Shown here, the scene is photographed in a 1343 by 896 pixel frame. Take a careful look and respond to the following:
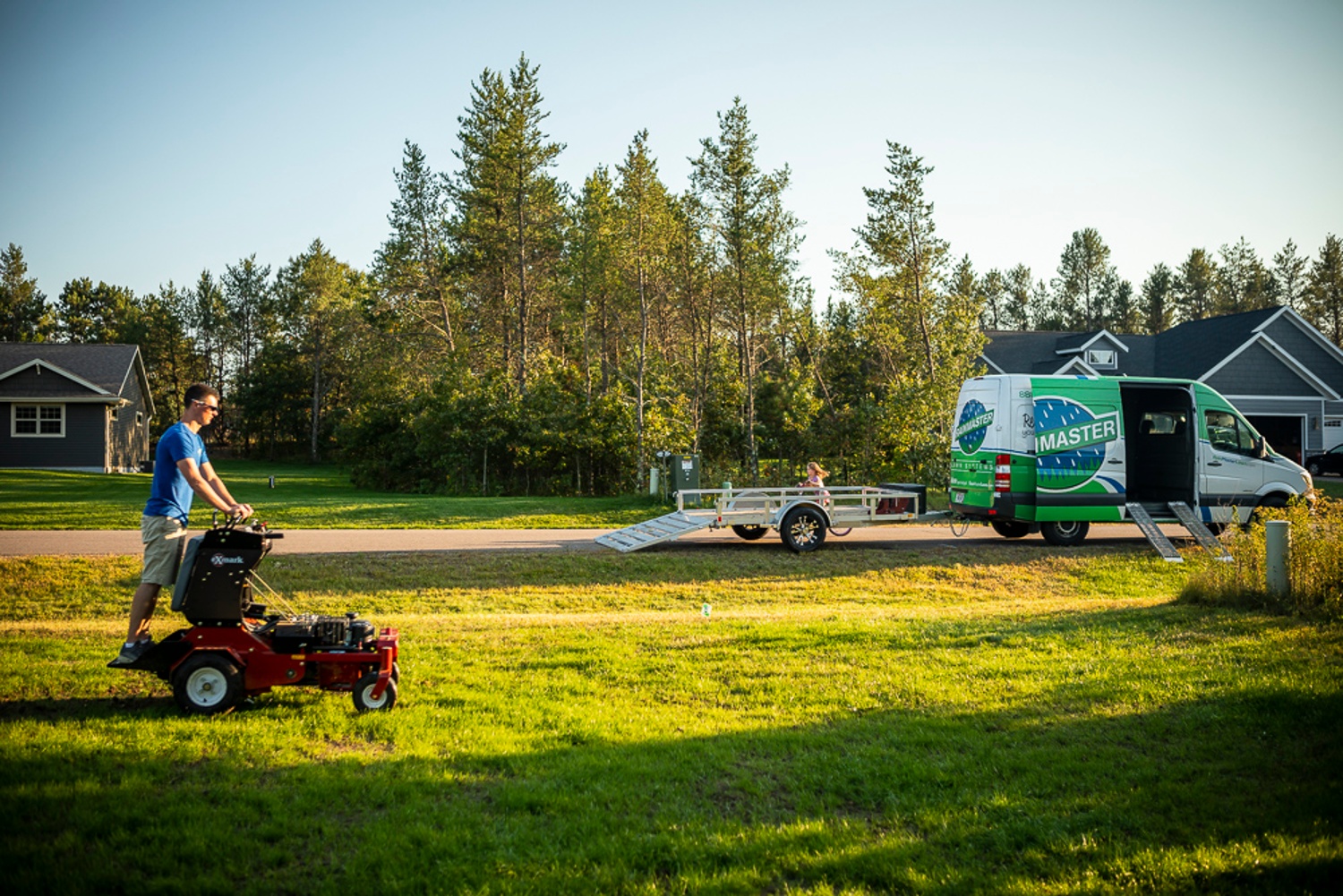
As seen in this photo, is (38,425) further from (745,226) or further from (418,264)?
(745,226)

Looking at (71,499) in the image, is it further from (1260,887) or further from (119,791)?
(1260,887)

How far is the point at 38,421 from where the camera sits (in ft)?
117

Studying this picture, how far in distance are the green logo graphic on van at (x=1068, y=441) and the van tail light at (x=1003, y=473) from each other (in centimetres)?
45

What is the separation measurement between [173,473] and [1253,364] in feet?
134

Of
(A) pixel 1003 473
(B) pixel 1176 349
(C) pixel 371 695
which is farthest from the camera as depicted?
(B) pixel 1176 349

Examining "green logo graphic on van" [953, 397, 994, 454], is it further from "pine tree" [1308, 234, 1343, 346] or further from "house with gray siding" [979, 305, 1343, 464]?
"pine tree" [1308, 234, 1343, 346]

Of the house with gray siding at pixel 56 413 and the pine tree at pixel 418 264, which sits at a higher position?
the pine tree at pixel 418 264

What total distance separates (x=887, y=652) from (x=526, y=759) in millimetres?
3892

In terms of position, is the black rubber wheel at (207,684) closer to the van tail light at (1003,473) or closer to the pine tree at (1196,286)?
the van tail light at (1003,473)

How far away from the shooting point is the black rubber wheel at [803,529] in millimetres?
14609

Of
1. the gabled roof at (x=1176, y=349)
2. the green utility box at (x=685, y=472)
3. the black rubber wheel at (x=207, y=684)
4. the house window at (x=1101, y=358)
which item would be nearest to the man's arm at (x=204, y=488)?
the black rubber wheel at (x=207, y=684)

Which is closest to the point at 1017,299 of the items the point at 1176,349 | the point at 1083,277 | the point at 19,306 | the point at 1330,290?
the point at 1083,277

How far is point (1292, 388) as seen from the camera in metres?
36.2

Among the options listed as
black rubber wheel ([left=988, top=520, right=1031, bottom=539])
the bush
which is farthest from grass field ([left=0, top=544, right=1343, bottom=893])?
black rubber wheel ([left=988, top=520, right=1031, bottom=539])
